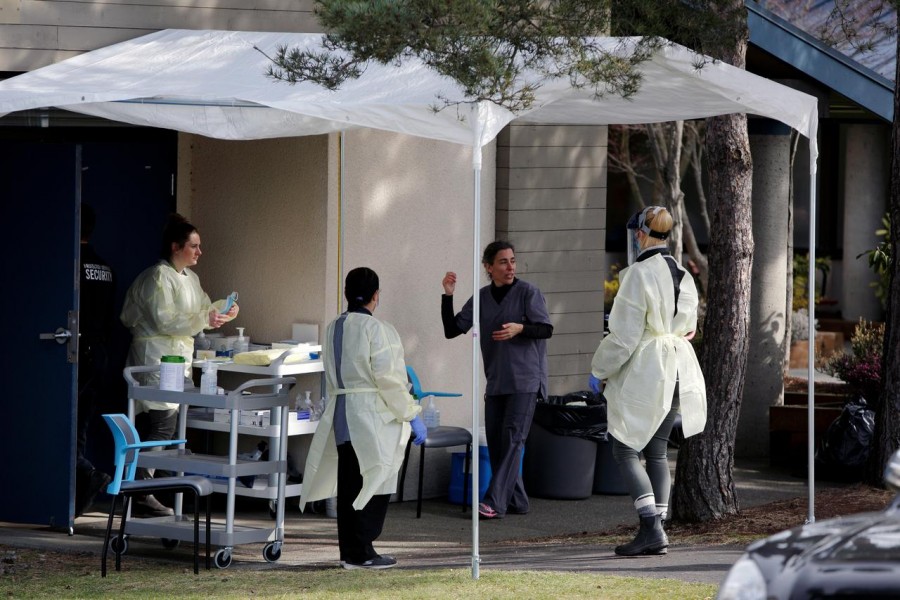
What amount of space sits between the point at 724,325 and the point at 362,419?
2.63 metres

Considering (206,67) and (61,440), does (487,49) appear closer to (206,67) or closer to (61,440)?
(206,67)

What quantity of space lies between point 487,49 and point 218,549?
10.8 ft

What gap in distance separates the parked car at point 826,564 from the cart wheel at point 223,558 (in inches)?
155

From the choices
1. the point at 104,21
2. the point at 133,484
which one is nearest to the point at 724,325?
the point at 133,484

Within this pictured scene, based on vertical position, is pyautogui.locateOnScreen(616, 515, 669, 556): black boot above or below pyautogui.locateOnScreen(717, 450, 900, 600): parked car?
below

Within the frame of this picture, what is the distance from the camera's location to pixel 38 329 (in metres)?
8.91

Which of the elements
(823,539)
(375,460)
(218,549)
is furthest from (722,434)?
(823,539)

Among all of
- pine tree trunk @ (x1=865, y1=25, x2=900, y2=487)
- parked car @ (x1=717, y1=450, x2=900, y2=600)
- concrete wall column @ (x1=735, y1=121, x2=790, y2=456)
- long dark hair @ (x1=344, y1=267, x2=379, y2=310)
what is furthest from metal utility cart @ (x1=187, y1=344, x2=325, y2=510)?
concrete wall column @ (x1=735, y1=121, x2=790, y2=456)

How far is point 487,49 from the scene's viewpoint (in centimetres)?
690

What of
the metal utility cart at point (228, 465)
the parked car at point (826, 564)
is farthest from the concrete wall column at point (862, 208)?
the parked car at point (826, 564)

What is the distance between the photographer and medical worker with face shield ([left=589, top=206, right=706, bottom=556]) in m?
7.78

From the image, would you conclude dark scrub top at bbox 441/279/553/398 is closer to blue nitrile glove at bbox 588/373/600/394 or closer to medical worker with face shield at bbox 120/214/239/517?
blue nitrile glove at bbox 588/373/600/394

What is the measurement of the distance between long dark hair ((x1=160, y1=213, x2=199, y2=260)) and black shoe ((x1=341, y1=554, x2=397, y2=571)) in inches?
101

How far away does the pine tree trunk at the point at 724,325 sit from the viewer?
898 centimetres
